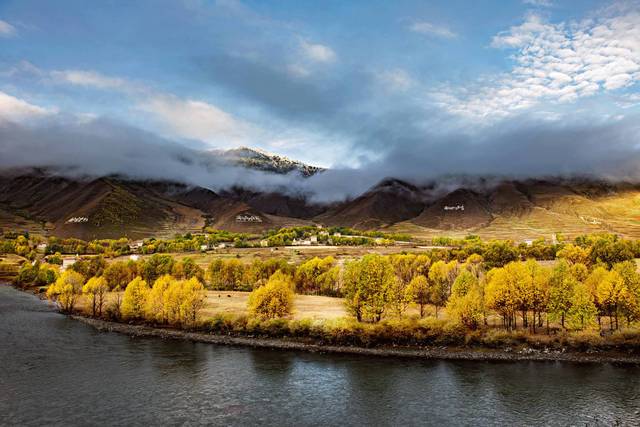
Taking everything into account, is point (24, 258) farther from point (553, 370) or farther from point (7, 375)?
point (553, 370)

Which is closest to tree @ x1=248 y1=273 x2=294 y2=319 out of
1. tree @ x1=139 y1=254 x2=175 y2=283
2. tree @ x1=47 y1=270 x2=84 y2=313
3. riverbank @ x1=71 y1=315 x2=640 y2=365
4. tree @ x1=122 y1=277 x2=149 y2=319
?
riverbank @ x1=71 y1=315 x2=640 y2=365

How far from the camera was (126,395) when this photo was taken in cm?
4922

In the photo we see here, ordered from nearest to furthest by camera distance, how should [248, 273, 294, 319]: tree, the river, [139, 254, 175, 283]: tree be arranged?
the river, [248, 273, 294, 319]: tree, [139, 254, 175, 283]: tree

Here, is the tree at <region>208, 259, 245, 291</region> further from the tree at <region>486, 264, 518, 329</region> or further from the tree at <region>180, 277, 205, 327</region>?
the tree at <region>486, 264, 518, 329</region>

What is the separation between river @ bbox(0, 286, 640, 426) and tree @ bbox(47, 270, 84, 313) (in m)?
26.6

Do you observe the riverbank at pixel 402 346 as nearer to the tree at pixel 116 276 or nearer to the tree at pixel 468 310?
the tree at pixel 468 310

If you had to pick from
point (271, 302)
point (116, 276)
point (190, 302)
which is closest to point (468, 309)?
point (271, 302)

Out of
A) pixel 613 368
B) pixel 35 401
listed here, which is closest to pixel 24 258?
pixel 35 401

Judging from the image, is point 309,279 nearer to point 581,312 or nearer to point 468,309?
point 468,309

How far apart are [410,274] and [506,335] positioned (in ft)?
161

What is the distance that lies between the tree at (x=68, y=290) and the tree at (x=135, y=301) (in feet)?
56.4

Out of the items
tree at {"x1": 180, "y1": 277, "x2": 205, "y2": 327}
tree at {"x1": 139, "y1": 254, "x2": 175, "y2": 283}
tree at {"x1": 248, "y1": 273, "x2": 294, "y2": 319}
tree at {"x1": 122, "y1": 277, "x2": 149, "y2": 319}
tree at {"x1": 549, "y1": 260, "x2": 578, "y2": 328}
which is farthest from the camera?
tree at {"x1": 139, "y1": 254, "x2": 175, "y2": 283}

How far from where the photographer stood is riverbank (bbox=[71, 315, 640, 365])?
6075cm

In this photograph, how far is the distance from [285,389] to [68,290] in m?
69.2
